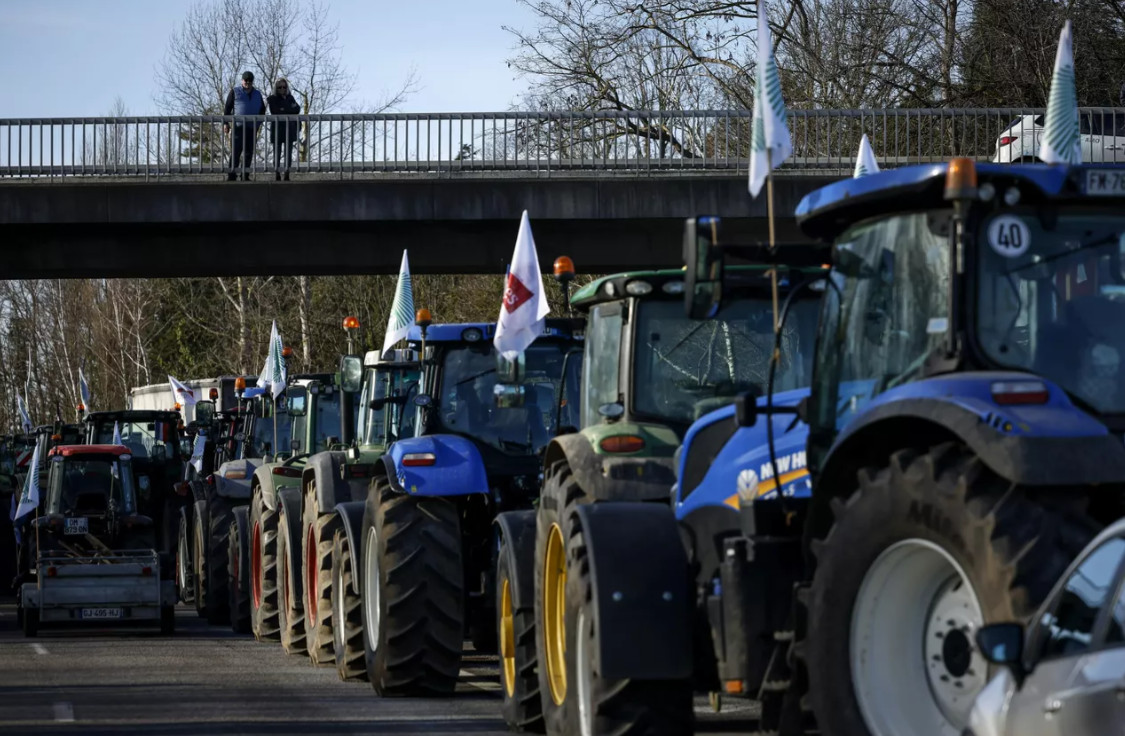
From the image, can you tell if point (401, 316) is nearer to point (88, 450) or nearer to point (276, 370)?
point (276, 370)

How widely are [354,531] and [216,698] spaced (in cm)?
151

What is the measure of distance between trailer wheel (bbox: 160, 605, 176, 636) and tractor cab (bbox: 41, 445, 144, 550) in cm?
234

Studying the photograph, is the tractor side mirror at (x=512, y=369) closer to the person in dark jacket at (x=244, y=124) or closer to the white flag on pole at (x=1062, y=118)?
the white flag on pole at (x=1062, y=118)

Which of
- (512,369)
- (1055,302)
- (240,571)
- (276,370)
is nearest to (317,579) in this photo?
(512,369)

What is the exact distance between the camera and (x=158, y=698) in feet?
45.1

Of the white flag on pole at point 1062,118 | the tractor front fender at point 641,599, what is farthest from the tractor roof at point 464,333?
the white flag on pole at point 1062,118

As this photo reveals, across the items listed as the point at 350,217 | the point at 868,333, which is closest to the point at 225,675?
the point at 868,333

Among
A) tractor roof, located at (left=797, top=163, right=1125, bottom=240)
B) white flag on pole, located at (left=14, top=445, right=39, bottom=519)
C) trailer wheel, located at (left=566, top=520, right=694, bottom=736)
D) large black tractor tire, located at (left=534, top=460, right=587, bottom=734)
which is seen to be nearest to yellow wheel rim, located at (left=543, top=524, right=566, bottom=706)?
large black tractor tire, located at (left=534, top=460, right=587, bottom=734)

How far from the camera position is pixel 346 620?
1396 centimetres

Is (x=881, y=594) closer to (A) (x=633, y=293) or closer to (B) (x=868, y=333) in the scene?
(B) (x=868, y=333)

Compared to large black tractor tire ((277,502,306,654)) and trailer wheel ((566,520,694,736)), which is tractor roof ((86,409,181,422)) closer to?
large black tractor tire ((277,502,306,654))

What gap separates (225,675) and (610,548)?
26.6ft

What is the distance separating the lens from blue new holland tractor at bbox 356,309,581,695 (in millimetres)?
12516

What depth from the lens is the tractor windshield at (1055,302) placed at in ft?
20.6
